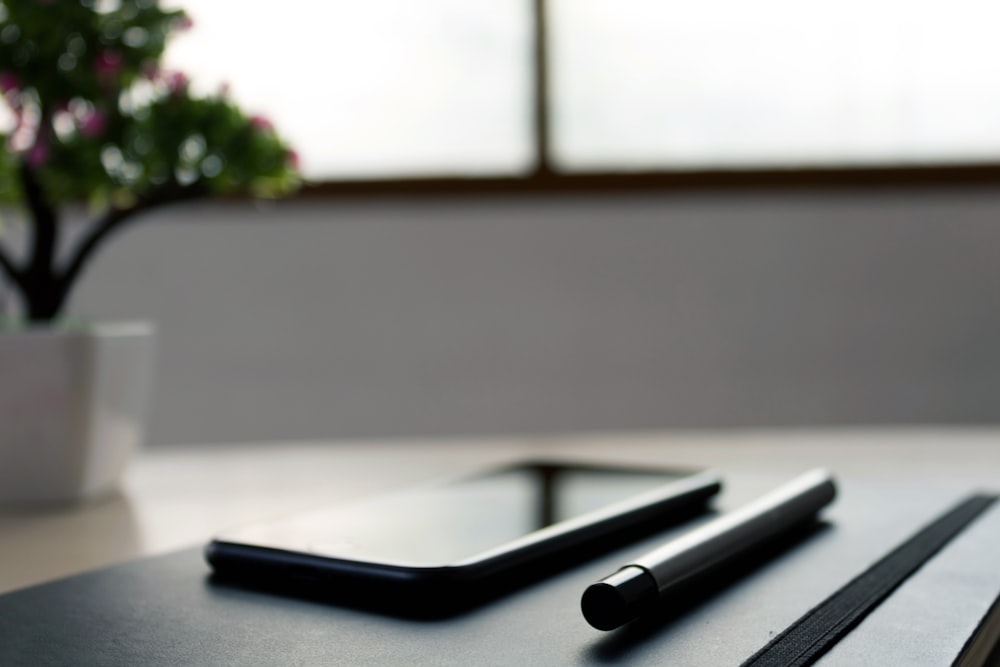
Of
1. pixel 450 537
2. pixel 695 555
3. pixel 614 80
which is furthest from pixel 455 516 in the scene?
pixel 614 80

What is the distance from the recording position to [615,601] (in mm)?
340

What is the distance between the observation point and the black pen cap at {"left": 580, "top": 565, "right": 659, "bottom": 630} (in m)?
0.34

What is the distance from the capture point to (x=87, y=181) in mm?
737

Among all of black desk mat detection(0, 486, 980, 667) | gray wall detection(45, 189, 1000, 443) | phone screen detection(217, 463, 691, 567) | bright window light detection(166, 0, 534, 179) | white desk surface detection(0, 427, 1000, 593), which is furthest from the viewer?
→ bright window light detection(166, 0, 534, 179)

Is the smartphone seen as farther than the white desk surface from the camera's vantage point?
No

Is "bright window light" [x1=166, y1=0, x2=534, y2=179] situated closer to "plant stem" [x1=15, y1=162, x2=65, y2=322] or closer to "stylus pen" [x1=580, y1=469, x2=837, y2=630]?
"plant stem" [x1=15, y1=162, x2=65, y2=322]

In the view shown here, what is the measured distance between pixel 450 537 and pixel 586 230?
198cm

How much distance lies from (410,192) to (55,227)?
1.71m

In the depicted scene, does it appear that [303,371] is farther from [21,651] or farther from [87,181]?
[21,651]

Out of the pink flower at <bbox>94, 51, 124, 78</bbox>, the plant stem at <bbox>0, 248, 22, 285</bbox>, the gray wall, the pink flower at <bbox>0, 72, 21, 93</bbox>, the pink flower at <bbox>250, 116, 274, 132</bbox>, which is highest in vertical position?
the pink flower at <bbox>94, 51, 124, 78</bbox>

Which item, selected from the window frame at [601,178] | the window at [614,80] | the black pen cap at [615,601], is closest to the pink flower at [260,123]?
the black pen cap at [615,601]

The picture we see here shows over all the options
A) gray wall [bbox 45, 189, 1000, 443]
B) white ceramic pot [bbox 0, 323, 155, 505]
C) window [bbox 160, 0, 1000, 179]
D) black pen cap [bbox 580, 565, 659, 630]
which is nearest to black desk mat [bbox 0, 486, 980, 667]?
black pen cap [bbox 580, 565, 659, 630]

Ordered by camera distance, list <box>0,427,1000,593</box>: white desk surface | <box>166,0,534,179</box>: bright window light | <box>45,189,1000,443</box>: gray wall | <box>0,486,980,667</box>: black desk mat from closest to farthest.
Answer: <box>0,486,980,667</box>: black desk mat, <box>0,427,1000,593</box>: white desk surface, <box>45,189,1000,443</box>: gray wall, <box>166,0,534,179</box>: bright window light

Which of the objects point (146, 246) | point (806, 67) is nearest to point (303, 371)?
point (146, 246)
